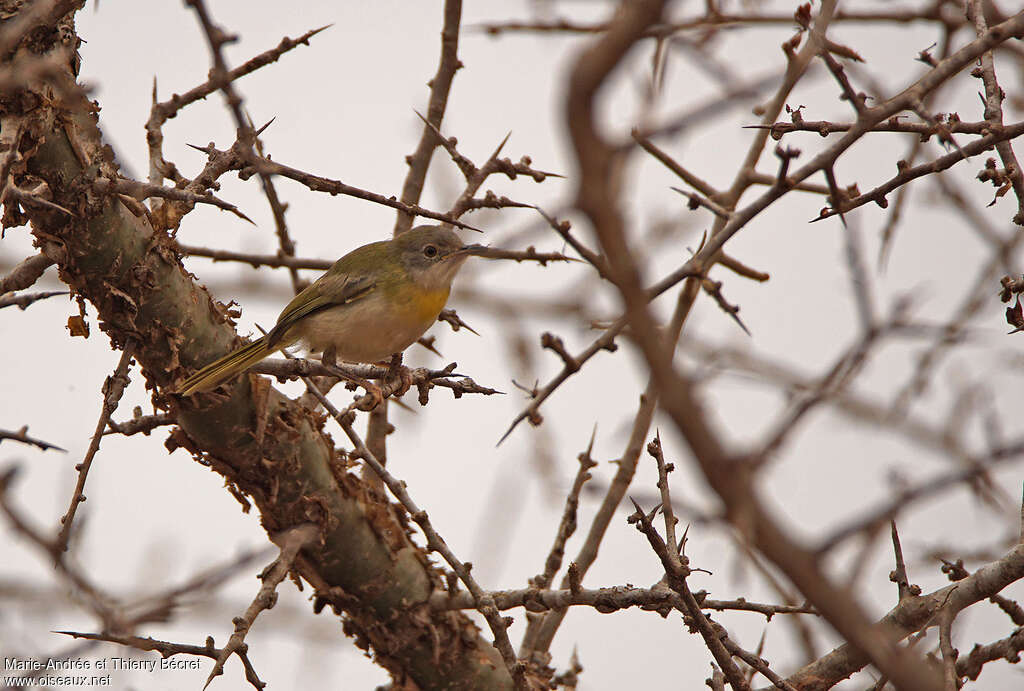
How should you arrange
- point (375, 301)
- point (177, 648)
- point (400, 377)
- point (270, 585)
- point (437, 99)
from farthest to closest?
1. point (375, 301)
2. point (437, 99)
3. point (400, 377)
4. point (270, 585)
5. point (177, 648)

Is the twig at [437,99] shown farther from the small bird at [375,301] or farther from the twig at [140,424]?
the twig at [140,424]

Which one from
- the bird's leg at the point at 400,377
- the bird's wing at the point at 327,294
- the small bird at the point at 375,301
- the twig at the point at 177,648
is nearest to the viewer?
the twig at the point at 177,648

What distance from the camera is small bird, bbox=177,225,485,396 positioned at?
5.49 metres

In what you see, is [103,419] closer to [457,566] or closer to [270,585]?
[270,585]

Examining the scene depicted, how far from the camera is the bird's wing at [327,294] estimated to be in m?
5.64

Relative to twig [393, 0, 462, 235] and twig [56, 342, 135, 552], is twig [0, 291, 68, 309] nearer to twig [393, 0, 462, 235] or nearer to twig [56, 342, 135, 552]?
twig [56, 342, 135, 552]

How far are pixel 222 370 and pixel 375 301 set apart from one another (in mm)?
1745

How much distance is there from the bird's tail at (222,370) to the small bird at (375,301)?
91 centimetres

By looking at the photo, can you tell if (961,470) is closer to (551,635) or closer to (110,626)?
(110,626)

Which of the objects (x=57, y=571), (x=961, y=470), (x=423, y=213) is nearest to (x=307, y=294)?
(x=423, y=213)

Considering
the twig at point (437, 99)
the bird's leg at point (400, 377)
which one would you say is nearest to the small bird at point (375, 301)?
the twig at point (437, 99)

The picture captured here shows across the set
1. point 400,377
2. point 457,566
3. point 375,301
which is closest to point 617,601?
point 457,566

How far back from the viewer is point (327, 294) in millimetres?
5750

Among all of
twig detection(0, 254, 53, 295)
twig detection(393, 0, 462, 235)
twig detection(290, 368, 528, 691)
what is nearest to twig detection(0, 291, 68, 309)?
twig detection(0, 254, 53, 295)
